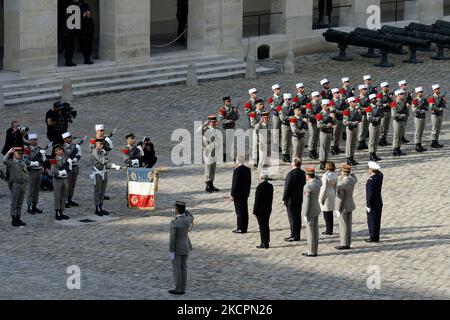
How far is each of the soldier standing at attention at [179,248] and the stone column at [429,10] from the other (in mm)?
30870

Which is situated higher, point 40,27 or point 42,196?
point 40,27

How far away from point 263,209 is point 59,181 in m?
4.31

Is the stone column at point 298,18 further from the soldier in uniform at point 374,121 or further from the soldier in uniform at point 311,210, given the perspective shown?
the soldier in uniform at point 311,210

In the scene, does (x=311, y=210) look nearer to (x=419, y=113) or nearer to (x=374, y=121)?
(x=374, y=121)

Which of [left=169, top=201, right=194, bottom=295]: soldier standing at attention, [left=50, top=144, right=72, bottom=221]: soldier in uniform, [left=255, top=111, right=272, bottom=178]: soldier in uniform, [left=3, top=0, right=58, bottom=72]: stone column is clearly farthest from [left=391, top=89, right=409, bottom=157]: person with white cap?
[left=169, top=201, right=194, bottom=295]: soldier standing at attention

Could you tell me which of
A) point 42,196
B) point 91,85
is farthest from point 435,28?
point 42,196

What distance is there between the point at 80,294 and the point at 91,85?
18.7 metres

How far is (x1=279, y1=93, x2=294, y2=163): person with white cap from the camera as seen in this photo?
37.1m

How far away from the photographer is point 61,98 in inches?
1698

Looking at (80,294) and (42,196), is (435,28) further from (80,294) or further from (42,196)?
(80,294)

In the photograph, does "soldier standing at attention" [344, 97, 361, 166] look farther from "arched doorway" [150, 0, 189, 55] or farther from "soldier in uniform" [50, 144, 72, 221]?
"arched doorway" [150, 0, 189, 55]

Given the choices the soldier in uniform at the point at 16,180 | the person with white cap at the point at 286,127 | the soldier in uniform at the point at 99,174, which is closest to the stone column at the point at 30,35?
the person with white cap at the point at 286,127

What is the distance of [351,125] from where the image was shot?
37188mm

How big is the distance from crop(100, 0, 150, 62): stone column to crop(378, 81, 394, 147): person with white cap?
10.1 metres
